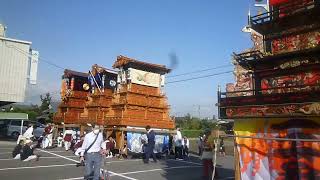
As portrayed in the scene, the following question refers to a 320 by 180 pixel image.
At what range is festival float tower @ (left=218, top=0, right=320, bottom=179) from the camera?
30.6 feet

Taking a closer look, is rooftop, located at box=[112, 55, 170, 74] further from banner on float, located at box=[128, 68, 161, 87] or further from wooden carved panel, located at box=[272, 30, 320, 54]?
wooden carved panel, located at box=[272, 30, 320, 54]

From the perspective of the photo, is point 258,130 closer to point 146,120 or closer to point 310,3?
point 310,3

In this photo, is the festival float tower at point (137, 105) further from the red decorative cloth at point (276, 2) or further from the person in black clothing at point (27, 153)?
the red decorative cloth at point (276, 2)

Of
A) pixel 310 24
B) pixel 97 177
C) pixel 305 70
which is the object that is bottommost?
pixel 97 177

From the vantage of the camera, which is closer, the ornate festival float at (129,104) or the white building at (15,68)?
the ornate festival float at (129,104)

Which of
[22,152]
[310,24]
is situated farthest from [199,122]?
[310,24]

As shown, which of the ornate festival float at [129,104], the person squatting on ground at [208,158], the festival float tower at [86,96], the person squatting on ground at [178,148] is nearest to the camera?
the person squatting on ground at [208,158]

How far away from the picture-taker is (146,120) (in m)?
24.5

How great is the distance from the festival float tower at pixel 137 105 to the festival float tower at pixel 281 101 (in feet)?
39.6

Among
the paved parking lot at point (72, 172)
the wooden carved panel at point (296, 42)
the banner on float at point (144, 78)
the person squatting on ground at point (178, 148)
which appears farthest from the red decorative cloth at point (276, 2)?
the banner on float at point (144, 78)

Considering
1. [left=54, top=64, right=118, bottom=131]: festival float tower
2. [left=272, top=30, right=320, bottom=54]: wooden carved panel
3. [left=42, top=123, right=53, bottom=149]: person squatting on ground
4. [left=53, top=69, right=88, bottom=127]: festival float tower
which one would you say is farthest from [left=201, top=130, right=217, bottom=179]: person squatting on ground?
[left=53, top=69, right=88, bottom=127]: festival float tower

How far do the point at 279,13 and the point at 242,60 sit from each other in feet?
7.06

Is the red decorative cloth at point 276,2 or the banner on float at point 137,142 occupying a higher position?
the red decorative cloth at point 276,2

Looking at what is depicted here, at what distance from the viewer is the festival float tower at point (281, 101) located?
367 inches
